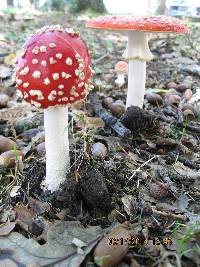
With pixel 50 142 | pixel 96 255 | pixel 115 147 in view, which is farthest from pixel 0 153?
pixel 96 255

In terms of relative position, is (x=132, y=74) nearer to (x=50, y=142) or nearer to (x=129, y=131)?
(x=129, y=131)

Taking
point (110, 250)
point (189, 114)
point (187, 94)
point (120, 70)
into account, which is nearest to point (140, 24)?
point (189, 114)

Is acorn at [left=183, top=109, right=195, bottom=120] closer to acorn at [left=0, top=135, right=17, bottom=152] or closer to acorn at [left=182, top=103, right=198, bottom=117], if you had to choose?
acorn at [left=182, top=103, right=198, bottom=117]

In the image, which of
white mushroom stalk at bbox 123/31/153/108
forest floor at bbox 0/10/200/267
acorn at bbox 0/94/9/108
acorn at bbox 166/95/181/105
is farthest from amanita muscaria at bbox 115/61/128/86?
acorn at bbox 0/94/9/108

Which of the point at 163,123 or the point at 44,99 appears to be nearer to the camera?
the point at 44,99

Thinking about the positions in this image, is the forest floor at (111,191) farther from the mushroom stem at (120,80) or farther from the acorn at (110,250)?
the mushroom stem at (120,80)

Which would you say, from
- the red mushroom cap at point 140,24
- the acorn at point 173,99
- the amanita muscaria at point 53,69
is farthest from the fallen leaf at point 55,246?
the acorn at point 173,99

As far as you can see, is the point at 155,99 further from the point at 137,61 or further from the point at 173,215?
the point at 173,215
